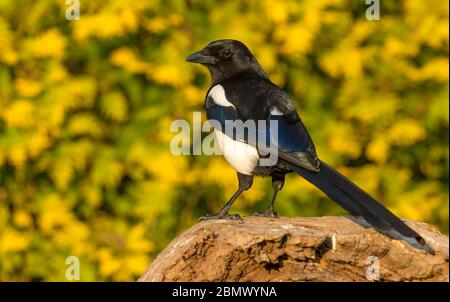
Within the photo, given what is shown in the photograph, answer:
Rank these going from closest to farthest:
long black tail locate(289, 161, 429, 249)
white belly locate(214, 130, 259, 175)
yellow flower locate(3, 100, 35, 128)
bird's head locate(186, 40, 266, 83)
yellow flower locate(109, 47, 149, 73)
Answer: long black tail locate(289, 161, 429, 249), white belly locate(214, 130, 259, 175), bird's head locate(186, 40, 266, 83), yellow flower locate(3, 100, 35, 128), yellow flower locate(109, 47, 149, 73)

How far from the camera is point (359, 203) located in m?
3.70

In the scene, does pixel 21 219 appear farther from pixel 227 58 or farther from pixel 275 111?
pixel 275 111

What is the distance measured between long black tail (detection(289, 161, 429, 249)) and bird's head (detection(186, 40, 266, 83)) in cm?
76

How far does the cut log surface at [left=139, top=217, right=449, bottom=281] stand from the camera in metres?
3.61

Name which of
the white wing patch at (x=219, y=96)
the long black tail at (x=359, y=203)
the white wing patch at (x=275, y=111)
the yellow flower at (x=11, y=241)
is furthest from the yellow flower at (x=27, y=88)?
the long black tail at (x=359, y=203)

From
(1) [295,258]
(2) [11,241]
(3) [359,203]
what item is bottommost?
(2) [11,241]

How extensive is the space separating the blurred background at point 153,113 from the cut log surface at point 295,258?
199 cm

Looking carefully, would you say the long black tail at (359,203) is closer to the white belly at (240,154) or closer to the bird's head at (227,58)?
the white belly at (240,154)

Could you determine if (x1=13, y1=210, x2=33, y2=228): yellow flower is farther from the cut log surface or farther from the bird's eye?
the cut log surface

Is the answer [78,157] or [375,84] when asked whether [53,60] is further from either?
[375,84]

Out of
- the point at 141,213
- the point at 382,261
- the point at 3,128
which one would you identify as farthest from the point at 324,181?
the point at 3,128

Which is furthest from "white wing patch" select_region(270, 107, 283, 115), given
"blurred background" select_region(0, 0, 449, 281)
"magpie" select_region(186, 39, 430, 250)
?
"blurred background" select_region(0, 0, 449, 281)

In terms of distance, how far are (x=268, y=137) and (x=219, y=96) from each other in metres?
0.41

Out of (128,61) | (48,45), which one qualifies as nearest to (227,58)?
(128,61)
